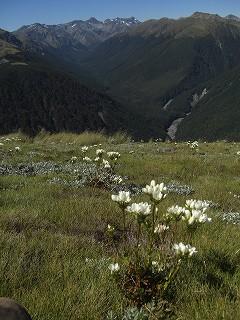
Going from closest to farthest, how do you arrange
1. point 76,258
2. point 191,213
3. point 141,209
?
point 141,209 → point 191,213 → point 76,258

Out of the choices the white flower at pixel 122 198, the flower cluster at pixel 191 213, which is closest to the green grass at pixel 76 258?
the flower cluster at pixel 191 213

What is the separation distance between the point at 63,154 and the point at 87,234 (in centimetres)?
1334

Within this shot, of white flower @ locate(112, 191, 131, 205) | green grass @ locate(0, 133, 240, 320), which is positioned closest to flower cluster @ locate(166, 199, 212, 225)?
white flower @ locate(112, 191, 131, 205)

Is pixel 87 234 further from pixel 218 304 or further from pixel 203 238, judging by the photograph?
pixel 218 304

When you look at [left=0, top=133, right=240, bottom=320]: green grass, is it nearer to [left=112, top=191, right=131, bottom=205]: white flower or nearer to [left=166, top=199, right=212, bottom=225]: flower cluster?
[left=166, top=199, right=212, bottom=225]: flower cluster

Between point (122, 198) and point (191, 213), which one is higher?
point (122, 198)

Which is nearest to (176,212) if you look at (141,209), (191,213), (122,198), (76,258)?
(191,213)

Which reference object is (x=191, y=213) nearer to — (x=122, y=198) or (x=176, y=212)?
(x=176, y=212)

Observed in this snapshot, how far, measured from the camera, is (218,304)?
4594 mm

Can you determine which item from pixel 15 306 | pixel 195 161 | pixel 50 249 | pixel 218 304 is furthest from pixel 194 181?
pixel 15 306

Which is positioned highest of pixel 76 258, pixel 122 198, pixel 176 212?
pixel 122 198

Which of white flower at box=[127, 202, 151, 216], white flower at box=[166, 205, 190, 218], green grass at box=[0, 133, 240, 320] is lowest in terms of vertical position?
green grass at box=[0, 133, 240, 320]

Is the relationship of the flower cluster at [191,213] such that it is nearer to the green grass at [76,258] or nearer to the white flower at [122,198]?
the white flower at [122,198]

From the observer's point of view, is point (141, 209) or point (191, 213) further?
point (191, 213)
